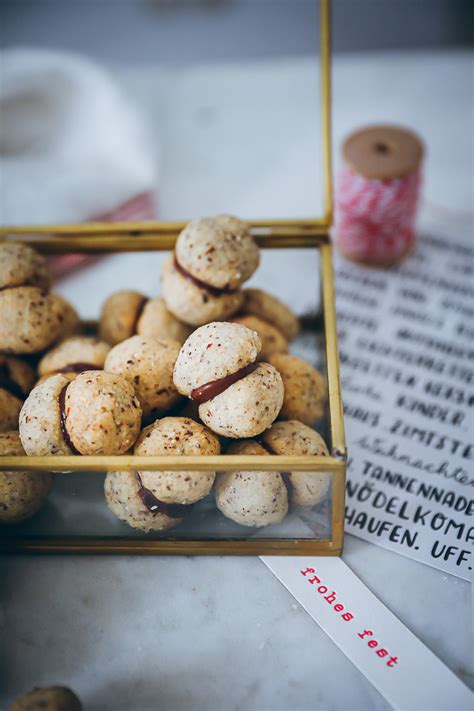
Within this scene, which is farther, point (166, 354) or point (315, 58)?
point (315, 58)

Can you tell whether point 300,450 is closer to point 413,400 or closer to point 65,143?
point 413,400

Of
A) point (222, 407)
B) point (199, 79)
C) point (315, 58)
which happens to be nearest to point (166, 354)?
point (222, 407)

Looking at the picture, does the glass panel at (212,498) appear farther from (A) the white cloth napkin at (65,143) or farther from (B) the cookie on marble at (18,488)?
(A) the white cloth napkin at (65,143)

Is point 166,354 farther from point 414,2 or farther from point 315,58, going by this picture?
point 414,2

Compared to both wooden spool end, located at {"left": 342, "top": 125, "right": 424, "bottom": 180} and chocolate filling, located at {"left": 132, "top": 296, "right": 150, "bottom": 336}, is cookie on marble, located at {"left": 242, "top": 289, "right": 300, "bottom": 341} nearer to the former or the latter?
chocolate filling, located at {"left": 132, "top": 296, "right": 150, "bottom": 336}

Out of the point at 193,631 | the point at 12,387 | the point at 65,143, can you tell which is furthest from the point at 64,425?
the point at 65,143
